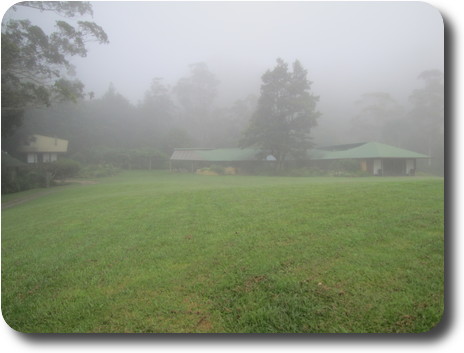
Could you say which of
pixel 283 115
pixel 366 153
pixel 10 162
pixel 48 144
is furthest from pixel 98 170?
pixel 366 153

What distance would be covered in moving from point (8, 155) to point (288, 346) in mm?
3841

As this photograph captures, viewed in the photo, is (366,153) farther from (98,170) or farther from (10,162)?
(10,162)

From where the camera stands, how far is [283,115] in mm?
4262

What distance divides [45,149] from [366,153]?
4.30 metres

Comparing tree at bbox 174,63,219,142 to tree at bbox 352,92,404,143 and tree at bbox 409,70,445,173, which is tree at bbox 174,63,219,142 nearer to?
tree at bbox 352,92,404,143

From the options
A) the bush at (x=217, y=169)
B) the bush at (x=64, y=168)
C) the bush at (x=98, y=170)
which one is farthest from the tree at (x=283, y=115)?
the bush at (x=64, y=168)

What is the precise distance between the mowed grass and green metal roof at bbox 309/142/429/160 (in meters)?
0.39

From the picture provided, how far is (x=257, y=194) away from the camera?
4953mm

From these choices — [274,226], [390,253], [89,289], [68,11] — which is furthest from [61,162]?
[390,253]

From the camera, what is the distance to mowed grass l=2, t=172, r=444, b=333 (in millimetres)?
1887

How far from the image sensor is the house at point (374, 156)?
3.60 meters

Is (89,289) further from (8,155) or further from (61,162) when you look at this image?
(8,155)

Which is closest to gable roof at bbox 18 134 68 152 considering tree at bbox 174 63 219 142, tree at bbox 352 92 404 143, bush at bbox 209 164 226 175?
tree at bbox 174 63 219 142

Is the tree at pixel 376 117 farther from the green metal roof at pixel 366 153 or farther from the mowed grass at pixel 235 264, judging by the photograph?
the mowed grass at pixel 235 264
